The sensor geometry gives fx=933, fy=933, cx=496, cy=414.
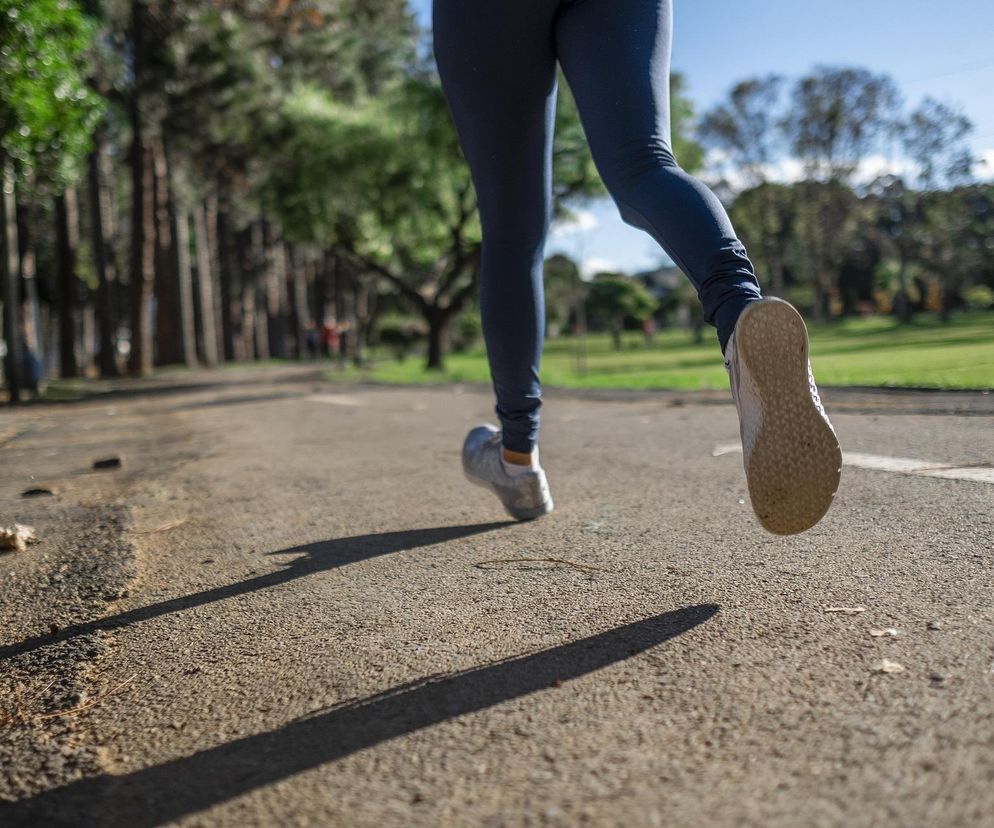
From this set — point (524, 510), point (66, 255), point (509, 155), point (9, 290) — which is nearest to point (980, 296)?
point (66, 255)

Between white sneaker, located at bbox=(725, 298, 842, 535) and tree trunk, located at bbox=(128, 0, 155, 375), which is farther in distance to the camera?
tree trunk, located at bbox=(128, 0, 155, 375)

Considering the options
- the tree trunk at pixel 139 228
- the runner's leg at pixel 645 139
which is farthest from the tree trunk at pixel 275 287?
the runner's leg at pixel 645 139

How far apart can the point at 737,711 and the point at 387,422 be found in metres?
5.49

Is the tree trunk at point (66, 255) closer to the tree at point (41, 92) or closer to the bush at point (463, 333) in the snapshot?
the tree at point (41, 92)

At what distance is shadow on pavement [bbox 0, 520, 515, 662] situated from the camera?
5.95 ft

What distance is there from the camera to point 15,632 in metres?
1.85

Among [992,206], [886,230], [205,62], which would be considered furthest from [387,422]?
[886,230]

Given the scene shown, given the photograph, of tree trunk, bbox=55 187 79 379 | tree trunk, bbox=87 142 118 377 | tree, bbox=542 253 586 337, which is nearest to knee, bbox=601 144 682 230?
tree trunk, bbox=55 187 79 379

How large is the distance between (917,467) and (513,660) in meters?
1.90

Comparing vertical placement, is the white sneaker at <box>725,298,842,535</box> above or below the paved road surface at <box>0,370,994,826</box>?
above

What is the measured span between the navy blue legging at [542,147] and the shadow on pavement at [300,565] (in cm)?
34

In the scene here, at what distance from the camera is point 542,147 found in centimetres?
239

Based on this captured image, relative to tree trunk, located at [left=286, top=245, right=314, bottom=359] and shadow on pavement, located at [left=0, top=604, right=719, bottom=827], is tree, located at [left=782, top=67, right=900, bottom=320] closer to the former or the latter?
tree trunk, located at [left=286, top=245, right=314, bottom=359]

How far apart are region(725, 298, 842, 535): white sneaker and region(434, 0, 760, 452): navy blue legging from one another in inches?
3.4
